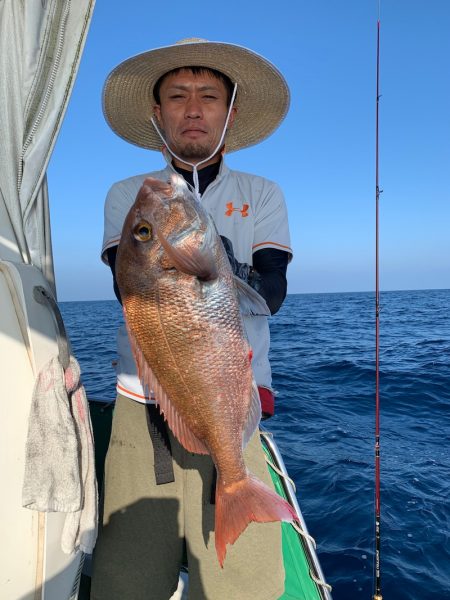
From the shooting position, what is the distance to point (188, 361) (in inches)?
66.4

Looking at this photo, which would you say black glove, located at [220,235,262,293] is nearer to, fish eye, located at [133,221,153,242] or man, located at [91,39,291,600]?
man, located at [91,39,291,600]

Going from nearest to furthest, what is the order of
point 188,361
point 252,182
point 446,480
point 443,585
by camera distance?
point 188,361 < point 252,182 < point 443,585 < point 446,480

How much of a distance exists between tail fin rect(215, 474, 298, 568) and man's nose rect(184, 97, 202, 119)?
1869mm

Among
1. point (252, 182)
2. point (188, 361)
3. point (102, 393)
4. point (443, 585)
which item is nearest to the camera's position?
point (188, 361)

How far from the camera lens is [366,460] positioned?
6.17 meters

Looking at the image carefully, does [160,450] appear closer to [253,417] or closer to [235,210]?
[253,417]

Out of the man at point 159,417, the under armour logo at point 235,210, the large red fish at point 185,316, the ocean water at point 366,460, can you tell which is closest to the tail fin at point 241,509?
the large red fish at point 185,316

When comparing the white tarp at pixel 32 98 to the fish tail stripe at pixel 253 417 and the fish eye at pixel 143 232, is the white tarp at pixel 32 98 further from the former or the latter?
the fish tail stripe at pixel 253 417

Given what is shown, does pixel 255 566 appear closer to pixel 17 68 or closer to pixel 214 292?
pixel 214 292

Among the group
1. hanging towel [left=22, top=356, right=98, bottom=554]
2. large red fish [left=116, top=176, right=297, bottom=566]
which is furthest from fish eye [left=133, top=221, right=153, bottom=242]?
hanging towel [left=22, top=356, right=98, bottom=554]

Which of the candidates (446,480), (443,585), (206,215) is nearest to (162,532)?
(206,215)

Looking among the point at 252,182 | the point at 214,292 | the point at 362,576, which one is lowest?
the point at 362,576

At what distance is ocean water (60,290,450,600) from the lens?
13.9 ft

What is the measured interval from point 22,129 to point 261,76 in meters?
1.44
